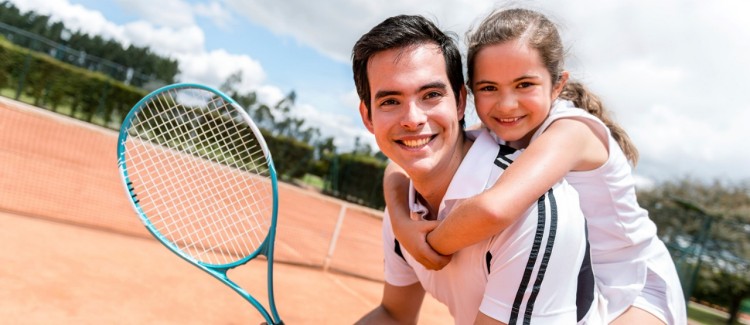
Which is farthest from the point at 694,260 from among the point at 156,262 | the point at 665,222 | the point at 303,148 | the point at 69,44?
the point at 69,44

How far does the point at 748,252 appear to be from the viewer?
53.6 ft

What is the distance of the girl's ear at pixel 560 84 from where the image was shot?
216 centimetres

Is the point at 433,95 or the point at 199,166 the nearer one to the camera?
the point at 433,95

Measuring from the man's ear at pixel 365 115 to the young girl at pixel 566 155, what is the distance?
271 millimetres

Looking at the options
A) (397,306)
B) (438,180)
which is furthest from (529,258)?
(397,306)

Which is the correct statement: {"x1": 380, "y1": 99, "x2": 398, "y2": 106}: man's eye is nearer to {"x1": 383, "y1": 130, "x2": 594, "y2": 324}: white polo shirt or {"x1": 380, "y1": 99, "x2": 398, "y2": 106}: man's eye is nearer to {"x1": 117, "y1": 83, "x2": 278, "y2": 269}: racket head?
{"x1": 383, "y1": 130, "x2": 594, "y2": 324}: white polo shirt

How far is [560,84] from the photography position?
2.19m

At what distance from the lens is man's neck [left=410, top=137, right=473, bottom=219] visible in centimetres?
184

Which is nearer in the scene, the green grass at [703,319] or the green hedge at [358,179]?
the green grass at [703,319]

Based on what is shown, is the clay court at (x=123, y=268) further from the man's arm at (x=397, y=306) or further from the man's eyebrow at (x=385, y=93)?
the man's eyebrow at (x=385, y=93)

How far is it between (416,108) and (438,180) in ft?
0.85

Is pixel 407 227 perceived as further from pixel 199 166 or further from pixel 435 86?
pixel 199 166

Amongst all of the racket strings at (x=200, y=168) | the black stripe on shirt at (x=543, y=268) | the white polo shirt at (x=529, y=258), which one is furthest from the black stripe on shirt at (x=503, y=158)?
the racket strings at (x=200, y=168)

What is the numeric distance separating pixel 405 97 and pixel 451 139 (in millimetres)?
208
